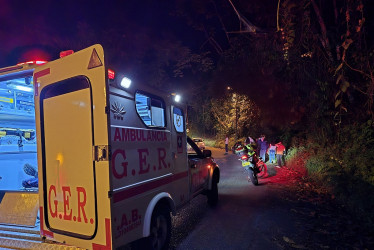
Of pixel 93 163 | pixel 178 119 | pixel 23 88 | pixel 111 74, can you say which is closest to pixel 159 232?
pixel 93 163

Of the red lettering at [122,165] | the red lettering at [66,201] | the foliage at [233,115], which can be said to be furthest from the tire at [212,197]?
the foliage at [233,115]

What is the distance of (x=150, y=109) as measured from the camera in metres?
3.86

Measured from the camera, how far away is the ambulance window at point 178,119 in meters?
4.60

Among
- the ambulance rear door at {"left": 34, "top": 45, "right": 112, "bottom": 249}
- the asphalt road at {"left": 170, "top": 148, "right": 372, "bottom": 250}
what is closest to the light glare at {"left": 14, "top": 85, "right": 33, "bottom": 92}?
the ambulance rear door at {"left": 34, "top": 45, "right": 112, "bottom": 249}

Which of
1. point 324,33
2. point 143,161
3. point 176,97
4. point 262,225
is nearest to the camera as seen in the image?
point 143,161

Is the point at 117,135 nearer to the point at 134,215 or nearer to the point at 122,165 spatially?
the point at 122,165

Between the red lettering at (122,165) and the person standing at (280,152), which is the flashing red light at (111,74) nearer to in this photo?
the red lettering at (122,165)

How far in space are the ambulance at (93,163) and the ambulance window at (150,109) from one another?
0.02 metres

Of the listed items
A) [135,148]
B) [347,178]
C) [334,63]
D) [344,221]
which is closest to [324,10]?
[334,63]

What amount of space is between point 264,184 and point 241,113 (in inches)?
760

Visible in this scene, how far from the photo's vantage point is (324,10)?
27.9ft

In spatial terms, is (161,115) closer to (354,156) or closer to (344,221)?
→ (344,221)

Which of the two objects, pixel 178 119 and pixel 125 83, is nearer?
pixel 125 83

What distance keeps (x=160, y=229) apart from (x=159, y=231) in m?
0.03
